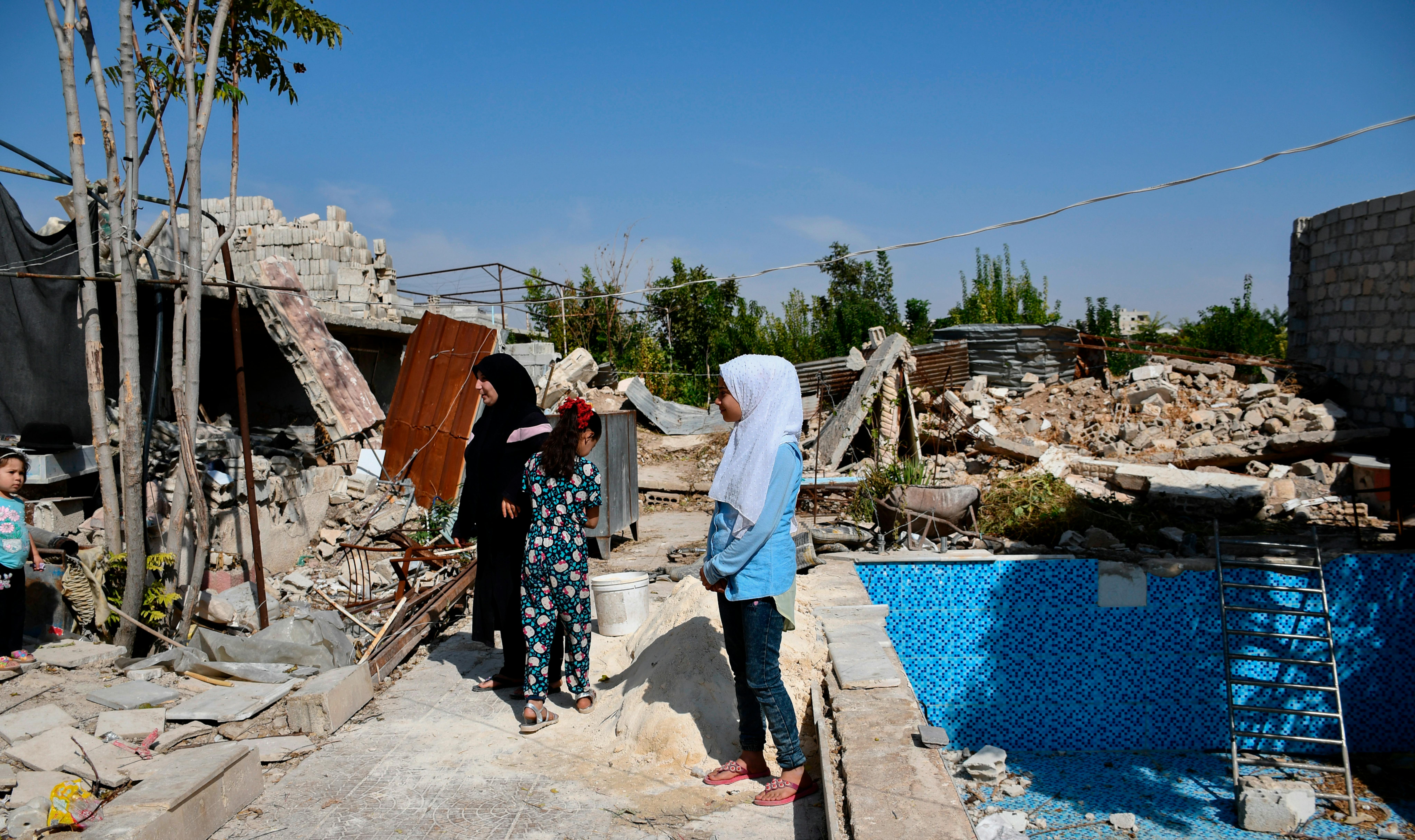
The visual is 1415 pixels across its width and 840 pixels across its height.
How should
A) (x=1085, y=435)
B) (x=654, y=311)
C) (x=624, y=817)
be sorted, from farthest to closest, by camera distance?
1. (x=654, y=311)
2. (x=1085, y=435)
3. (x=624, y=817)

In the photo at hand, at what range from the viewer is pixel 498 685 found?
4.40 metres

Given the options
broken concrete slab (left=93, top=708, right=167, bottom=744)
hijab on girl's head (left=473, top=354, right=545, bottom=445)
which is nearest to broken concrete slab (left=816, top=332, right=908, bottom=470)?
hijab on girl's head (left=473, top=354, right=545, bottom=445)

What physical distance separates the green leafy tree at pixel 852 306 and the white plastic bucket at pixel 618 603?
14.0 m

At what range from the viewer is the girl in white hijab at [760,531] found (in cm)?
280

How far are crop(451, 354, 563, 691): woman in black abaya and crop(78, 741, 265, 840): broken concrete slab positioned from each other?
4.33 ft

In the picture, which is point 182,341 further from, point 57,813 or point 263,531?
point 57,813

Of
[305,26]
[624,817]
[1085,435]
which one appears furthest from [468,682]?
[1085,435]

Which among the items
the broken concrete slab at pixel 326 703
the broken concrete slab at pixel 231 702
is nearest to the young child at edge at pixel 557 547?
the broken concrete slab at pixel 326 703

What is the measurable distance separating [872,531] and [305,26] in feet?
20.9

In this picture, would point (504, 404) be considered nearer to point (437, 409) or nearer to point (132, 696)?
point (132, 696)

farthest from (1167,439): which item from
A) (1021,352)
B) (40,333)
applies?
(40,333)

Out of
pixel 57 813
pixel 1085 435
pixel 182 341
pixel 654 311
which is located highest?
pixel 654 311

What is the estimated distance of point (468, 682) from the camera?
455cm

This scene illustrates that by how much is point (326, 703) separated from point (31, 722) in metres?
1.20
